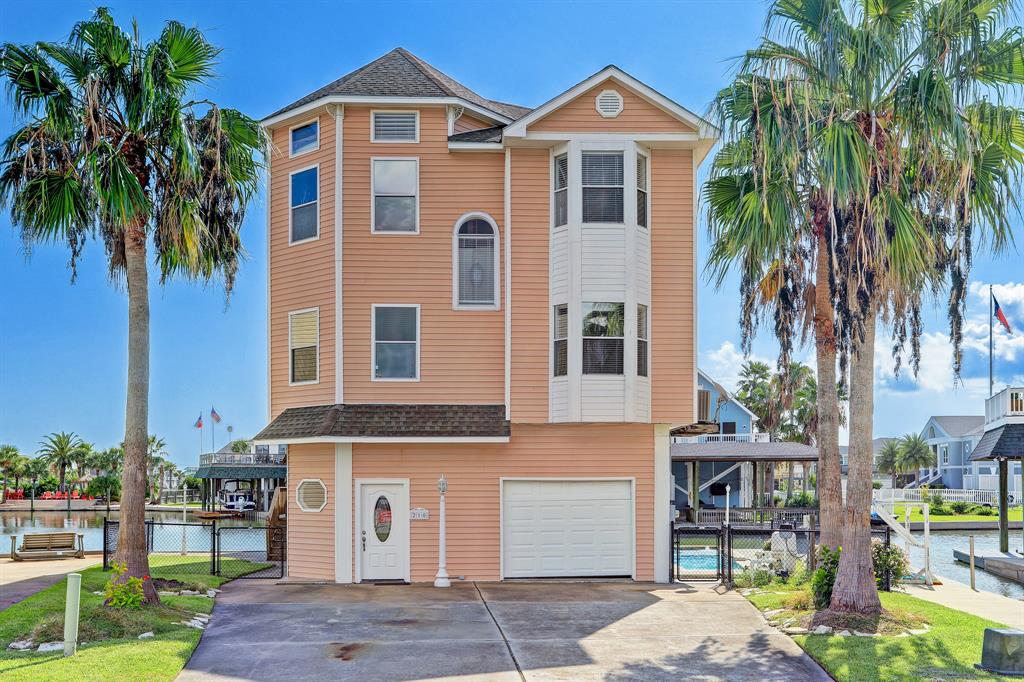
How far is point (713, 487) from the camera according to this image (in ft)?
158

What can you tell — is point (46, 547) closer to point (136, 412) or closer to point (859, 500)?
point (136, 412)

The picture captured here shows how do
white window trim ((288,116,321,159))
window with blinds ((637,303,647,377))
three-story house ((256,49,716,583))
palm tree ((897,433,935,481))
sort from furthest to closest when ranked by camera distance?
palm tree ((897,433,935,481)), white window trim ((288,116,321,159)), window with blinds ((637,303,647,377)), three-story house ((256,49,716,583))

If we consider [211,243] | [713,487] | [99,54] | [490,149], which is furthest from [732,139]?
[713,487]

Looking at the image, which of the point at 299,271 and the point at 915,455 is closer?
the point at 299,271

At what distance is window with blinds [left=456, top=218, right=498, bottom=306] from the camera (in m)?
20.2

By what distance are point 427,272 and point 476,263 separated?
1.09 m

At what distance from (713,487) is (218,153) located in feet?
123

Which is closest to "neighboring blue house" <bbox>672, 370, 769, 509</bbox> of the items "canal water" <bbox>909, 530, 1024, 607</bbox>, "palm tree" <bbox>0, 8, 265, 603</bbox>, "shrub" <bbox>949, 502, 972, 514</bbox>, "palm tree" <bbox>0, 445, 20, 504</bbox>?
"canal water" <bbox>909, 530, 1024, 607</bbox>

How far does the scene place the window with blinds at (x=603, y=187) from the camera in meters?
19.5

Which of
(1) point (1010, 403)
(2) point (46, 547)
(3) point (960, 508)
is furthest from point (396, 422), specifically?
(3) point (960, 508)

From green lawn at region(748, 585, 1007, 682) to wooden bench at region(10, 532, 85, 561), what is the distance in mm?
17825

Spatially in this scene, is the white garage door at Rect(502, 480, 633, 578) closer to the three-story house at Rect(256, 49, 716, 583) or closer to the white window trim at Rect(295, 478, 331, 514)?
the three-story house at Rect(256, 49, 716, 583)

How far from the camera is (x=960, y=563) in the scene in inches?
1121

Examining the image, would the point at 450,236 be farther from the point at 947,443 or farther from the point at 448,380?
the point at 947,443
